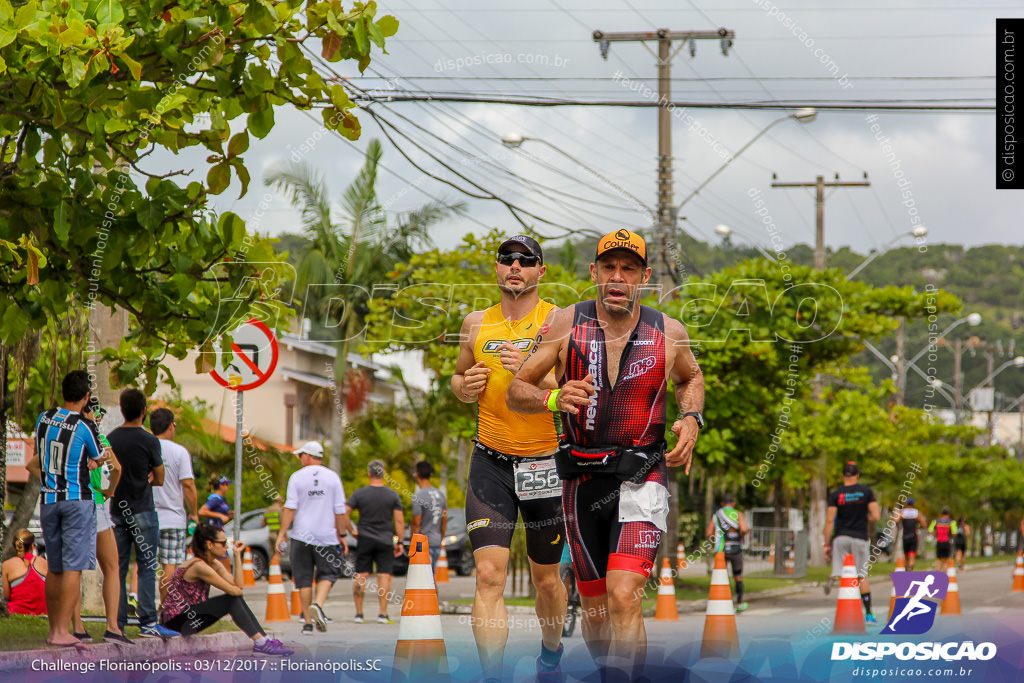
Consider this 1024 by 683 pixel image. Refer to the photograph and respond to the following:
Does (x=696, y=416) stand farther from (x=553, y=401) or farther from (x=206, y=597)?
(x=206, y=597)

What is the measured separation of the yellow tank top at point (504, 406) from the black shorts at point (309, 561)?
583 cm

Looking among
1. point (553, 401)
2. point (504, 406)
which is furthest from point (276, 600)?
point (553, 401)

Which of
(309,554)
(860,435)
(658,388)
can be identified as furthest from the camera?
(860,435)

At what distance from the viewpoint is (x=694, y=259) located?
20.3 metres

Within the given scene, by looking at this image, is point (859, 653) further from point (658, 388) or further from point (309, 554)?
point (309, 554)

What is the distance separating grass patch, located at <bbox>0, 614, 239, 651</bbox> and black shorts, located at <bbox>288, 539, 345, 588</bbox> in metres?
0.86

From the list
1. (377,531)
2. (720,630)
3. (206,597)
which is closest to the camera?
(720,630)

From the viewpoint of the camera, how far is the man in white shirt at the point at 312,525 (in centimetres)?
1189

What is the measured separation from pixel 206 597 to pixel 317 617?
2.71m

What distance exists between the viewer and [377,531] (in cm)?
1310

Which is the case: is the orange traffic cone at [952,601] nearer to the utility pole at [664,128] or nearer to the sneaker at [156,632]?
the utility pole at [664,128]

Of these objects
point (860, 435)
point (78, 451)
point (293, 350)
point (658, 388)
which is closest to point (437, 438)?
point (293, 350)

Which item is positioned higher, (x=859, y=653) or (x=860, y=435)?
(x=860, y=435)

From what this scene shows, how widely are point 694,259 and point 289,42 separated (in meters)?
14.3
